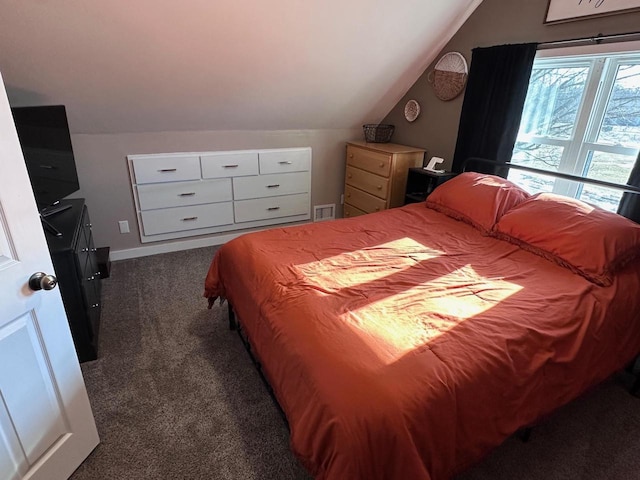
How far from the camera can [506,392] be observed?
129 cm

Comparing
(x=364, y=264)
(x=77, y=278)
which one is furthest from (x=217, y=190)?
(x=364, y=264)

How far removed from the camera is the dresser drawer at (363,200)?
11.8 feet

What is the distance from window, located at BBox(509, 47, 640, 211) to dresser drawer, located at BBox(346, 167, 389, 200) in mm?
1121

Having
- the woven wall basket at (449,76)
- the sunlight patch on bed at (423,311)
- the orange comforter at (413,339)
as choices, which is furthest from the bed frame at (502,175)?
the woven wall basket at (449,76)

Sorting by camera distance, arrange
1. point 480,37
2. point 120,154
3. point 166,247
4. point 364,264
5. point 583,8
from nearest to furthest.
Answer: point 364,264 → point 583,8 → point 480,37 → point 120,154 → point 166,247

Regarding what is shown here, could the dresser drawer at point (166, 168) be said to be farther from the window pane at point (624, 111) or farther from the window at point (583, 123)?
the window pane at point (624, 111)

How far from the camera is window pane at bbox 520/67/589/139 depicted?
2475 millimetres

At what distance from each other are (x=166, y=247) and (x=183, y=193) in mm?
559

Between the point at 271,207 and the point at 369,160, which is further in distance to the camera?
the point at 271,207

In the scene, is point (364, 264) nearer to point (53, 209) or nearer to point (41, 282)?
point (41, 282)

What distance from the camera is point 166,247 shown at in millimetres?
3441

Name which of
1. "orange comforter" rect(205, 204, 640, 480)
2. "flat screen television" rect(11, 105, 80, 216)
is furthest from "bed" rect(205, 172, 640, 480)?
"flat screen television" rect(11, 105, 80, 216)

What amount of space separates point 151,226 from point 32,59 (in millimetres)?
1505

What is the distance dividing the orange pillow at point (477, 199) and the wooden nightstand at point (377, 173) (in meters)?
0.70
